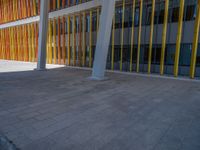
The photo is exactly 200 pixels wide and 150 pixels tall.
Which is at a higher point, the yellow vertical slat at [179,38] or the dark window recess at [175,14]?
the dark window recess at [175,14]

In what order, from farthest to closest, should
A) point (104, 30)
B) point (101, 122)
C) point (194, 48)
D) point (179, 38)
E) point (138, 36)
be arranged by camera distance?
1. point (138, 36)
2. point (179, 38)
3. point (194, 48)
4. point (104, 30)
5. point (101, 122)

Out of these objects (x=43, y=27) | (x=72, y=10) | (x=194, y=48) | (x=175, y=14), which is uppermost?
(x=72, y=10)

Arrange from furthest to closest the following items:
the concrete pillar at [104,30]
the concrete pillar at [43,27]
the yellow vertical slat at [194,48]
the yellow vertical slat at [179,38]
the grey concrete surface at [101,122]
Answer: the concrete pillar at [43,27] < the yellow vertical slat at [179,38] < the yellow vertical slat at [194,48] < the concrete pillar at [104,30] < the grey concrete surface at [101,122]

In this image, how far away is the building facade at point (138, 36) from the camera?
1060 centimetres

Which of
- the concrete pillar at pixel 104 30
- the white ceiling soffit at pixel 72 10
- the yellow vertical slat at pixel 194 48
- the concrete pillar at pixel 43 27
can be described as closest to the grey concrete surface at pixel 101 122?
the concrete pillar at pixel 104 30

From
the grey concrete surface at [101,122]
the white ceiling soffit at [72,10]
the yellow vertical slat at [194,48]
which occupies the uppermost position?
the white ceiling soffit at [72,10]

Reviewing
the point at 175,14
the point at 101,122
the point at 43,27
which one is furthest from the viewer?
the point at 43,27

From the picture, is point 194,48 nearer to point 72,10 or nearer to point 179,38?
point 179,38

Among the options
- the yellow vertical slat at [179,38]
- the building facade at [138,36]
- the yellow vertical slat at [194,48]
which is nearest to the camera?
the yellow vertical slat at [194,48]

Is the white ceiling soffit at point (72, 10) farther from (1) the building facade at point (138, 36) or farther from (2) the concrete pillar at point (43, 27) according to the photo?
(2) the concrete pillar at point (43, 27)

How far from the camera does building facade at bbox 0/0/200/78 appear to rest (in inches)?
417

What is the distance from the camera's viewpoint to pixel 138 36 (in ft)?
41.3

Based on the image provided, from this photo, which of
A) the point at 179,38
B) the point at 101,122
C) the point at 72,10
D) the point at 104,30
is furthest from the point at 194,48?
the point at 72,10

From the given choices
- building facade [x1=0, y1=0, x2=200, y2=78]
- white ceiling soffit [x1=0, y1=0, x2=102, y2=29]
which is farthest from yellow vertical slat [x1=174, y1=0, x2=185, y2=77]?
white ceiling soffit [x1=0, y1=0, x2=102, y2=29]
